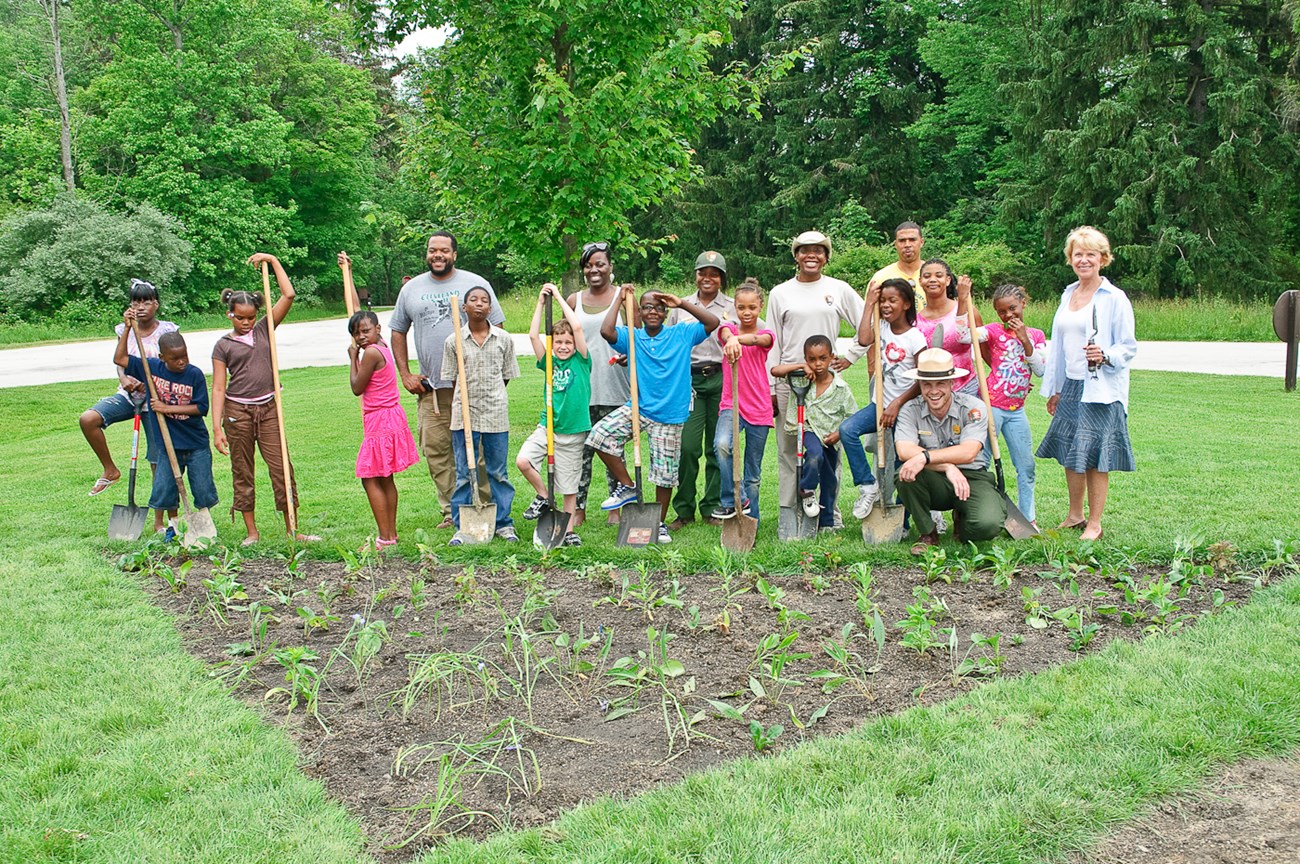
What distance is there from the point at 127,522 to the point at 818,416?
201 inches

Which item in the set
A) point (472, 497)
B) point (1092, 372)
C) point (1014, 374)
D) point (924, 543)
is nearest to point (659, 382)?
point (472, 497)

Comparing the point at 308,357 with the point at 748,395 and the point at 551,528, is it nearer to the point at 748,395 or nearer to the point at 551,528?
the point at 551,528

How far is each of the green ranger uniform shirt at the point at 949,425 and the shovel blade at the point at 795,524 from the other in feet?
2.86

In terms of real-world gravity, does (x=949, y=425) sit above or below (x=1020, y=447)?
above

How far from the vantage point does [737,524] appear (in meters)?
6.77

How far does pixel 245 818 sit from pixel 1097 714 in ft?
10.6

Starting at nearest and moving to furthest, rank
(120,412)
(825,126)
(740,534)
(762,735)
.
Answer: (762,735), (740,534), (120,412), (825,126)

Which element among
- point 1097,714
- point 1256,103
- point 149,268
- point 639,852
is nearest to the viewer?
point 639,852

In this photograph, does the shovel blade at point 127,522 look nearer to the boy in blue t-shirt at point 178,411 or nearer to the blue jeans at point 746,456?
the boy in blue t-shirt at point 178,411

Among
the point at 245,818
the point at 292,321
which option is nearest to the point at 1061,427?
the point at 245,818

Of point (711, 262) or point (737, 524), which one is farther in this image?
point (711, 262)

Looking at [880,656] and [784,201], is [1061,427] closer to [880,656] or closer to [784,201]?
[880,656]

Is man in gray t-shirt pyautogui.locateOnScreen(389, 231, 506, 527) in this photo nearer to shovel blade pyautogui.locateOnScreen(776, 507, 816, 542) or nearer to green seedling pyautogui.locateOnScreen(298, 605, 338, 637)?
green seedling pyautogui.locateOnScreen(298, 605, 338, 637)

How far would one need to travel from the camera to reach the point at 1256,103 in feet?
86.9
